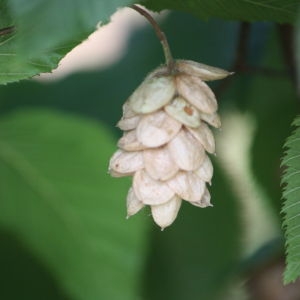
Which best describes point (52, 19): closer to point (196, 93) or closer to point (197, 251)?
point (196, 93)

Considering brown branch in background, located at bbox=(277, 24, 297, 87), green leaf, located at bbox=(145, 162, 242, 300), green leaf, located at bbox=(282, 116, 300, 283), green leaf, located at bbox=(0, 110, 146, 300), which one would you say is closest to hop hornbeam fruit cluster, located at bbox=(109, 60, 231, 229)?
green leaf, located at bbox=(282, 116, 300, 283)

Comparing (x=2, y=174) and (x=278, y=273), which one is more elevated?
(x=2, y=174)

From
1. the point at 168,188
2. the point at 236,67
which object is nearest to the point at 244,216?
the point at 236,67

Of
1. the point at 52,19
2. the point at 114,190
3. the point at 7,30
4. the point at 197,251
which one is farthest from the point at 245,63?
the point at 52,19

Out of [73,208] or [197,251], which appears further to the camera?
[197,251]

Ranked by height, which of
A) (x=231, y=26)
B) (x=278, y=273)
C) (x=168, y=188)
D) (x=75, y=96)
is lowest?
(x=278, y=273)

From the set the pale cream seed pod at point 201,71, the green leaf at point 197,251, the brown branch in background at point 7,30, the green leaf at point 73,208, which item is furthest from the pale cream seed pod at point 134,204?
the green leaf at point 197,251

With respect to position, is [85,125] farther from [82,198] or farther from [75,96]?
[75,96]

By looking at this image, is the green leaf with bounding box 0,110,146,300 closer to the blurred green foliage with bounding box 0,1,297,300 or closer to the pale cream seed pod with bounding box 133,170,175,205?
the blurred green foliage with bounding box 0,1,297,300
